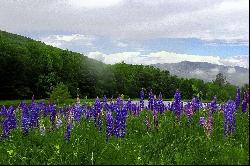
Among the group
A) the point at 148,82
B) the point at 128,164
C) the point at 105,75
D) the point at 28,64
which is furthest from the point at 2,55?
the point at 128,164

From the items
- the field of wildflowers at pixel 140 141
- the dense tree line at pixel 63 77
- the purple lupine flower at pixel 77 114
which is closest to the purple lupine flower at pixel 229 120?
the field of wildflowers at pixel 140 141

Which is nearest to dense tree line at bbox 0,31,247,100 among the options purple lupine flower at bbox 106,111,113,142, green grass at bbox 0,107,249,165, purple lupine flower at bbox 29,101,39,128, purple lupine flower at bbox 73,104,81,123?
purple lupine flower at bbox 73,104,81,123

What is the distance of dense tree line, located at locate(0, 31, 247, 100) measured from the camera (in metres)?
75.6

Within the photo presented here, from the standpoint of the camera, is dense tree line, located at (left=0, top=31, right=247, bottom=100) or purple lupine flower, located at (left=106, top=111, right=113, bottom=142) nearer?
purple lupine flower, located at (left=106, top=111, right=113, bottom=142)

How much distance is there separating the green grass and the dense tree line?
154 feet

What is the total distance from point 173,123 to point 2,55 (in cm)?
6920

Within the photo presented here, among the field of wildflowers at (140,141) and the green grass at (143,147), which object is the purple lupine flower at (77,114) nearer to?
the field of wildflowers at (140,141)

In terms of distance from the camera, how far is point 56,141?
1080 cm

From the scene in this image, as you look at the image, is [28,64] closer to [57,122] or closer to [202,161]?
[57,122]

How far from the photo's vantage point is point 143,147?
9.33 metres

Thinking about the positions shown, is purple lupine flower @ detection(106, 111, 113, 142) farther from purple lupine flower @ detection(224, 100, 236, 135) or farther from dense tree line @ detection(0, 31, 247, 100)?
dense tree line @ detection(0, 31, 247, 100)

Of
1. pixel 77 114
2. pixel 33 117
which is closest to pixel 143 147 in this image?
pixel 77 114

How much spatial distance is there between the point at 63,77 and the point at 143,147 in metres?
87.4

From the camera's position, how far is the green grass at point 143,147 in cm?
816
